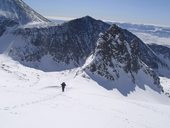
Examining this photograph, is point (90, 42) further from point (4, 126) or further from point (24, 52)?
point (4, 126)

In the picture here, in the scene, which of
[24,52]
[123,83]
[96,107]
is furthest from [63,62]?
[96,107]

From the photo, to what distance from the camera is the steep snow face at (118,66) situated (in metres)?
70.9

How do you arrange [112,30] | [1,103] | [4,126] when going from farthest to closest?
[112,30] → [1,103] → [4,126]

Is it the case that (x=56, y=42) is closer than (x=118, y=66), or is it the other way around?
(x=118, y=66)

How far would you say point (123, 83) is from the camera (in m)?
73.5

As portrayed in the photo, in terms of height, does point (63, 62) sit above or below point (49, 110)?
below

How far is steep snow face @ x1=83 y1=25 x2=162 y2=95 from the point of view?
70.9 meters

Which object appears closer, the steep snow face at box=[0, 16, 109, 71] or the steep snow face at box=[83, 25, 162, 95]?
the steep snow face at box=[83, 25, 162, 95]

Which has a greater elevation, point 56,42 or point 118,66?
point 118,66

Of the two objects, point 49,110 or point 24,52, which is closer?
point 49,110

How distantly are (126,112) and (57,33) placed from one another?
145 m

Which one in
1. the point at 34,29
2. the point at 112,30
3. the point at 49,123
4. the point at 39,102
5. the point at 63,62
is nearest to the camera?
the point at 49,123

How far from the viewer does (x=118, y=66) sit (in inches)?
3095

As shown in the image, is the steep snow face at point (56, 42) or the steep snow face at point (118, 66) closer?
the steep snow face at point (118, 66)
